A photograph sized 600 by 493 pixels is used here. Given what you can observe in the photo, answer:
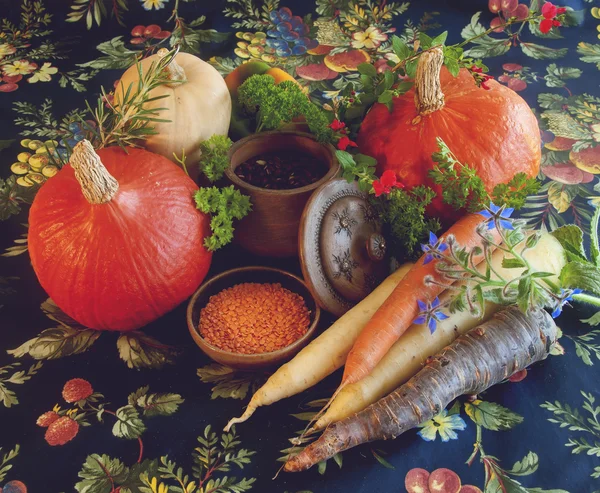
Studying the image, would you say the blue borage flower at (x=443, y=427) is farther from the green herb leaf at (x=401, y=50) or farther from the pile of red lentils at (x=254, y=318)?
the green herb leaf at (x=401, y=50)

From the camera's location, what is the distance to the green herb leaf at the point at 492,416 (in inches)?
42.3

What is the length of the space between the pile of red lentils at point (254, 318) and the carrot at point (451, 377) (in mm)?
202

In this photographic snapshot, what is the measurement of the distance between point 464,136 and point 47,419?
94 cm

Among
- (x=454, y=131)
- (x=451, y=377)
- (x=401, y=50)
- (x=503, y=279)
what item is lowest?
(x=451, y=377)

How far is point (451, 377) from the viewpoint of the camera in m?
1.05

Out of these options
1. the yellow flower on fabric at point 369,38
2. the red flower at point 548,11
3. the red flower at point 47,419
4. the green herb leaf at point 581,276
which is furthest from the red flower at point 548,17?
the red flower at point 47,419

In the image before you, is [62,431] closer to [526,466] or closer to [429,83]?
[526,466]

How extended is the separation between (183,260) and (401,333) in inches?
16.8


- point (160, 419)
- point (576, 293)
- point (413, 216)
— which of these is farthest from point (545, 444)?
point (160, 419)

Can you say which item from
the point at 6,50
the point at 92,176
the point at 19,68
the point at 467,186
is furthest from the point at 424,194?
the point at 6,50

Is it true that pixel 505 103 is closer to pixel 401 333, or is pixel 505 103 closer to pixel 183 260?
pixel 401 333

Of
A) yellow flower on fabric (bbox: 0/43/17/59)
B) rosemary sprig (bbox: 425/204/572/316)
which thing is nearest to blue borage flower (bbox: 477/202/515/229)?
rosemary sprig (bbox: 425/204/572/316)

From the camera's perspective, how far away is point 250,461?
103cm

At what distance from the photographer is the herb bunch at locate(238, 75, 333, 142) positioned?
1.32 metres
